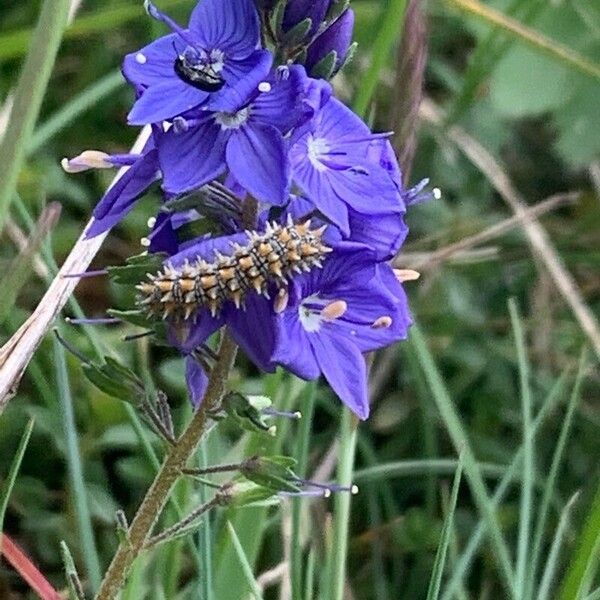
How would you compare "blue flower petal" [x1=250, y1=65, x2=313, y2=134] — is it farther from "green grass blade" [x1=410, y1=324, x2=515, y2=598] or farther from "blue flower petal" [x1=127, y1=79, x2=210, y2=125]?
"green grass blade" [x1=410, y1=324, x2=515, y2=598]

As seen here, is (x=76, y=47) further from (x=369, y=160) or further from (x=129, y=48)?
(x=369, y=160)

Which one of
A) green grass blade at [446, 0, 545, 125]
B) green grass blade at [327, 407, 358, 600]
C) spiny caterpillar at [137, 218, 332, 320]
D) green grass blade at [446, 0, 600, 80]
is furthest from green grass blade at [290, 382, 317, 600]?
green grass blade at [446, 0, 545, 125]

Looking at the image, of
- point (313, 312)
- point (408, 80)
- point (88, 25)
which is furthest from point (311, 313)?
point (88, 25)

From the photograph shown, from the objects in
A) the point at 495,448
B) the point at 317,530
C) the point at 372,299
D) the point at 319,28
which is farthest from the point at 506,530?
the point at 319,28

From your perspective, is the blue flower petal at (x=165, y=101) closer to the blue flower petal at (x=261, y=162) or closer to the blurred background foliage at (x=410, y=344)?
the blue flower petal at (x=261, y=162)

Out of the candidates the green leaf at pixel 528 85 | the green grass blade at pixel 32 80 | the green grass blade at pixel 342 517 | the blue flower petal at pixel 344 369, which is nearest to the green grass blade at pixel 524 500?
the green grass blade at pixel 342 517

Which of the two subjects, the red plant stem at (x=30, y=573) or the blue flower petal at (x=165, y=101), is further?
the red plant stem at (x=30, y=573)
